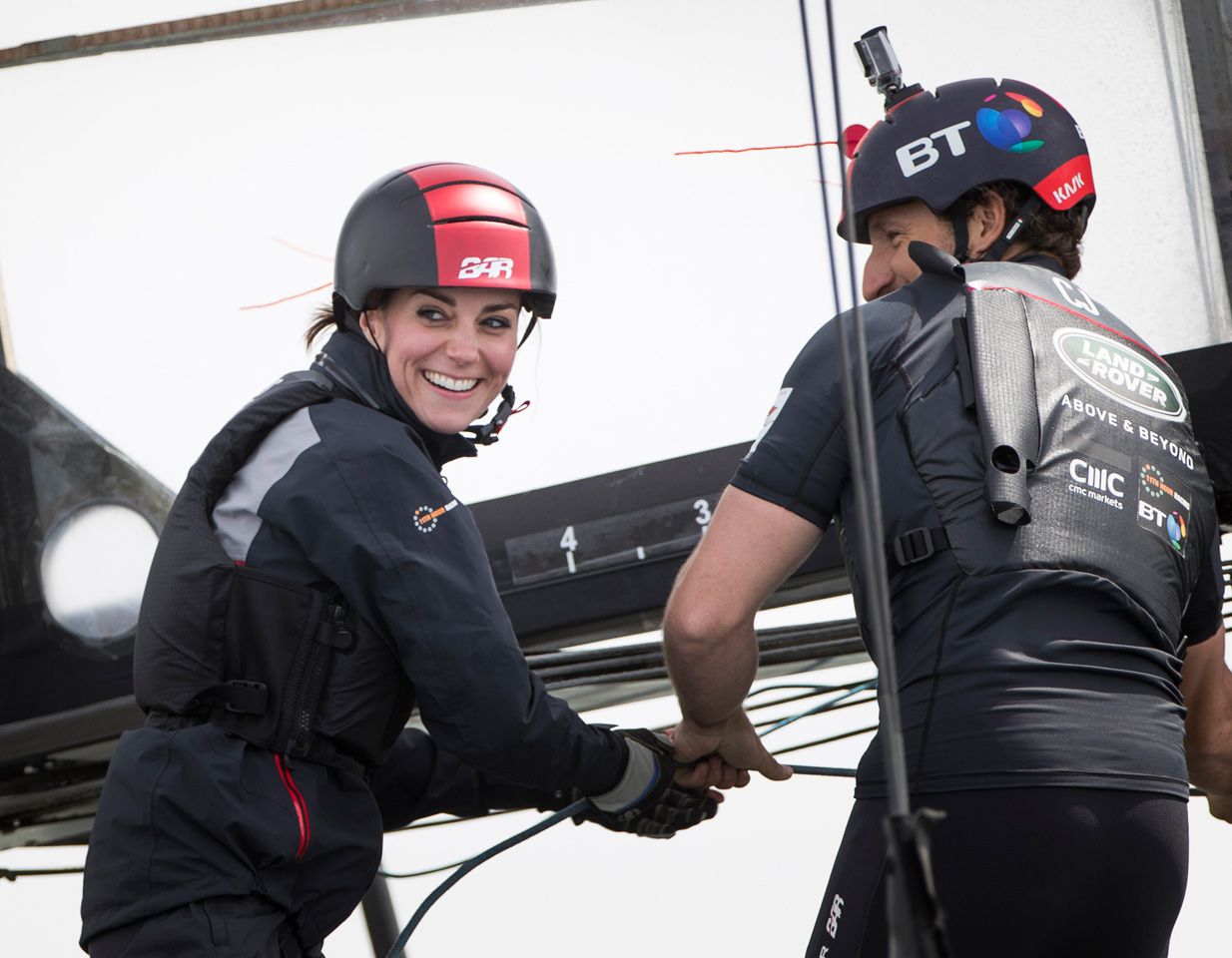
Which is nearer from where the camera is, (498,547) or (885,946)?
(885,946)

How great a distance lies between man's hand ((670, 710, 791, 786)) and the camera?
2.42 m

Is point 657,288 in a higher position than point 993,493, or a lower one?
higher

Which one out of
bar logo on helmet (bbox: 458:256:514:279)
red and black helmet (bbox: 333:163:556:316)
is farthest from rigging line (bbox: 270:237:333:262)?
bar logo on helmet (bbox: 458:256:514:279)

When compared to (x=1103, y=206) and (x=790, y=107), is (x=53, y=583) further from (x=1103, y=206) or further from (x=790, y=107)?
(x=1103, y=206)

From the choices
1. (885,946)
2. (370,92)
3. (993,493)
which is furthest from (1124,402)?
(370,92)

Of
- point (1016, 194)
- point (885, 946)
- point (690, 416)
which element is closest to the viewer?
point (885, 946)

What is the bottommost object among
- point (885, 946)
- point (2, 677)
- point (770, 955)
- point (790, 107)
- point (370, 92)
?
point (770, 955)

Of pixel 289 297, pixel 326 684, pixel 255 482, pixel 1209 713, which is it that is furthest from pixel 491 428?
pixel 1209 713

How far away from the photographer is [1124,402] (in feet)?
6.44

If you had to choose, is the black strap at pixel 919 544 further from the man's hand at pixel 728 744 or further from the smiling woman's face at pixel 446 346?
the smiling woman's face at pixel 446 346

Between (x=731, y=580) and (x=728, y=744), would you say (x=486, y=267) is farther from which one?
(x=728, y=744)

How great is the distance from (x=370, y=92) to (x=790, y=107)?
3.34ft

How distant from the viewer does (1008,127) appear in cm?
223

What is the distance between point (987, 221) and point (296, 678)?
4.20 ft
